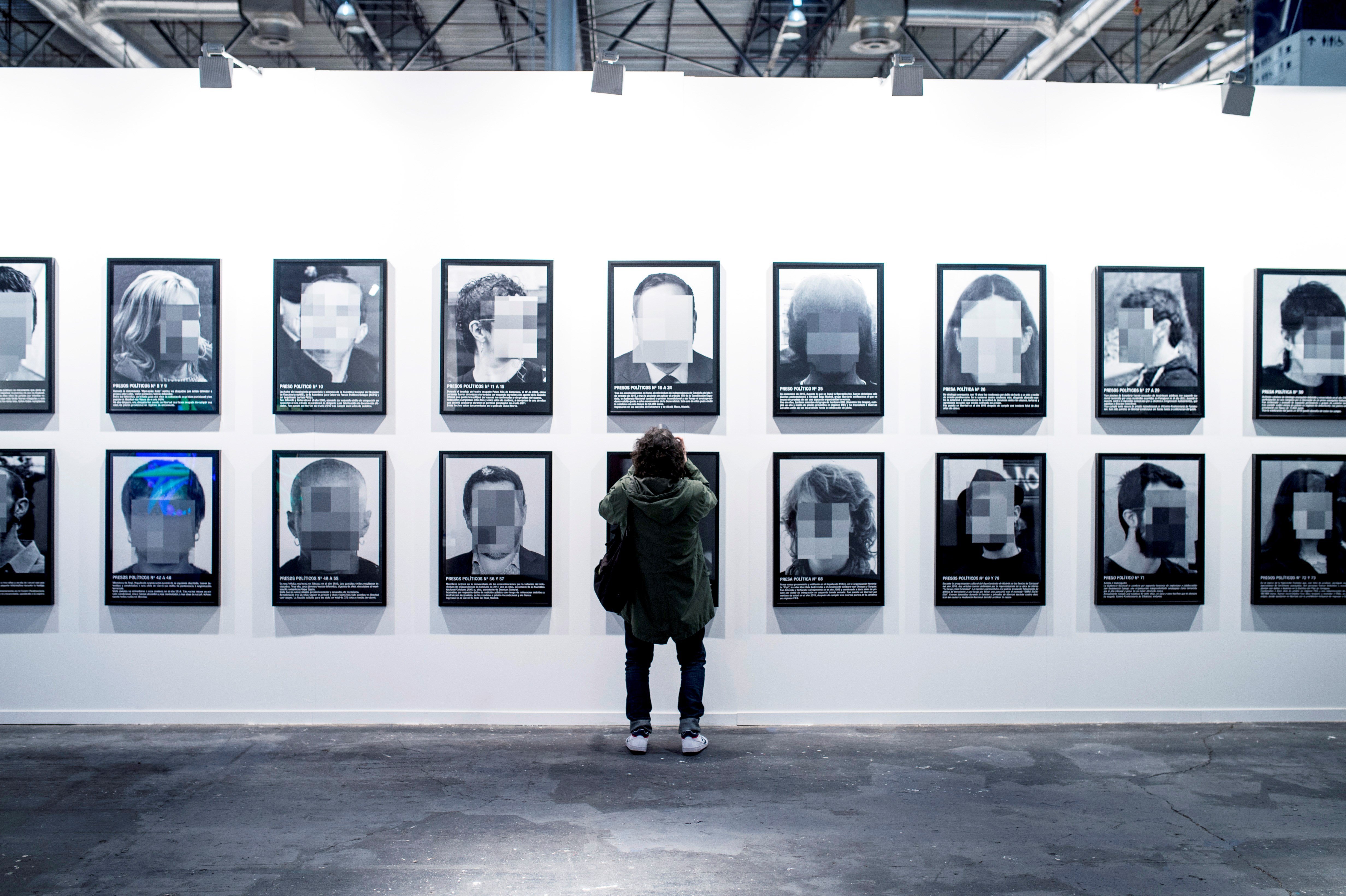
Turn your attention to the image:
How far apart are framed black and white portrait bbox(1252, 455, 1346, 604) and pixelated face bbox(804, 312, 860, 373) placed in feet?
7.70

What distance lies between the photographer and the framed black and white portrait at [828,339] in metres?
4.83

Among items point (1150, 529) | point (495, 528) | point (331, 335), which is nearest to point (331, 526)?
point (495, 528)

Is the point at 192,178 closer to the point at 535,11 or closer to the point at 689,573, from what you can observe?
the point at 689,573

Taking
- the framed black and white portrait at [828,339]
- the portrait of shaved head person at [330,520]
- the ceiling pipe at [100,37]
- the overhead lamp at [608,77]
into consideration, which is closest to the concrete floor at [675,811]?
the portrait of shaved head person at [330,520]

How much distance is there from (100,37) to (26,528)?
5.68m

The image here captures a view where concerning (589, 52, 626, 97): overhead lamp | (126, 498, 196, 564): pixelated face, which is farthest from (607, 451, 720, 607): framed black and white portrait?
(126, 498, 196, 564): pixelated face

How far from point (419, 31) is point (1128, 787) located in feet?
34.2

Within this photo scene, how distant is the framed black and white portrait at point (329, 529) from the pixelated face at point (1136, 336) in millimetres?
4094

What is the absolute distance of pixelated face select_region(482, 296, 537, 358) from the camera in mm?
4805

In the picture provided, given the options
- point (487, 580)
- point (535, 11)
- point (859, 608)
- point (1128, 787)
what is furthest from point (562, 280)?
point (535, 11)

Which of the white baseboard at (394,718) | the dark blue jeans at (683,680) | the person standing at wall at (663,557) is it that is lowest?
the white baseboard at (394,718)

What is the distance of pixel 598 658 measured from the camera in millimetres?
4871

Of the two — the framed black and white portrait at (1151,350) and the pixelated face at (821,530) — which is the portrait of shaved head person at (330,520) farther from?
the framed black and white portrait at (1151,350)

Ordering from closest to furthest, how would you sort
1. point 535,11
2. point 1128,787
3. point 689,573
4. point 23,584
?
point 1128,787
point 689,573
point 23,584
point 535,11
